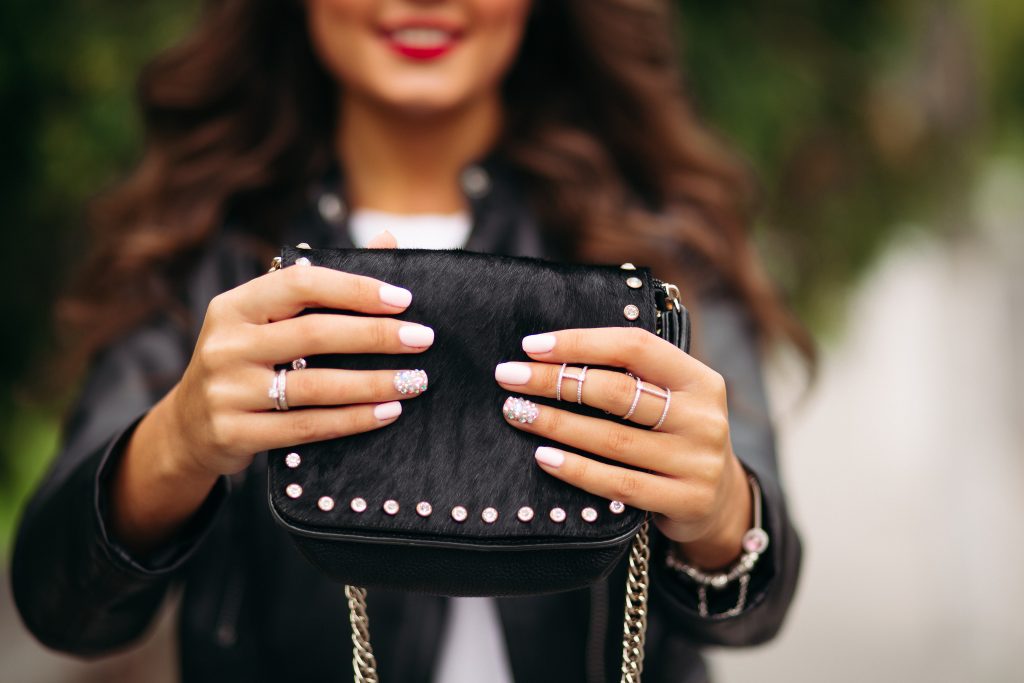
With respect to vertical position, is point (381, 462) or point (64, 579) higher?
point (381, 462)

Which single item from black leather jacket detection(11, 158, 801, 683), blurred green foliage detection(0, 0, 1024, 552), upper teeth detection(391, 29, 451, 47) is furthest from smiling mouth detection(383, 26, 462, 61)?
blurred green foliage detection(0, 0, 1024, 552)

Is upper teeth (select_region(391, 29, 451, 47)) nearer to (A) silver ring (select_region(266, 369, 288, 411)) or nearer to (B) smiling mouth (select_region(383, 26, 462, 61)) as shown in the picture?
(B) smiling mouth (select_region(383, 26, 462, 61))

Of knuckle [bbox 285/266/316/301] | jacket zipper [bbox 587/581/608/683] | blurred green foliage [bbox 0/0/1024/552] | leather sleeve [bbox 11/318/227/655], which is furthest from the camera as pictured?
blurred green foliage [bbox 0/0/1024/552]

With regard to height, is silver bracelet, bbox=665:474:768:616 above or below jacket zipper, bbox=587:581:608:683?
above

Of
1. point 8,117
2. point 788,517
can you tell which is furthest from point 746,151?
point 8,117

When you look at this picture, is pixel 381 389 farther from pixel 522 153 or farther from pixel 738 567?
pixel 522 153

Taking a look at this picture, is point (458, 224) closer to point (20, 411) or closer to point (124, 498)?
point (124, 498)

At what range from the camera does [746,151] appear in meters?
2.83

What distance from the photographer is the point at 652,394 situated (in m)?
0.88

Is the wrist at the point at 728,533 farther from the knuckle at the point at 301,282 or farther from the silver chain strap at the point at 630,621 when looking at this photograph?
the knuckle at the point at 301,282

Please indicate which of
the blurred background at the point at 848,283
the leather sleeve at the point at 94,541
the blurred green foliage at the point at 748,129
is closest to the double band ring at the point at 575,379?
the leather sleeve at the point at 94,541

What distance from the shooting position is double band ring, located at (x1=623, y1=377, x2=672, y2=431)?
873 mm

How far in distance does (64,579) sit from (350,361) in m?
0.56

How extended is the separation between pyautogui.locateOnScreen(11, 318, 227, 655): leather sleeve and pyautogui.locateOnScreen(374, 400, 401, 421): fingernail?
0.97 feet
